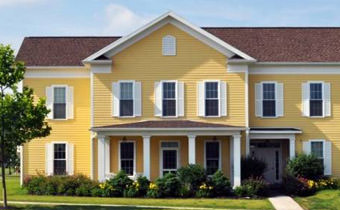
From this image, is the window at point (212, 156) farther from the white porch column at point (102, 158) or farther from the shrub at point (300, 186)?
the white porch column at point (102, 158)

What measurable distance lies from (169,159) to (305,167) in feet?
24.8

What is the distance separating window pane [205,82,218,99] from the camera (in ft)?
114

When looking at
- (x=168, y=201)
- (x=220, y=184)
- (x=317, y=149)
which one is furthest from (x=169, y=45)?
(x=317, y=149)

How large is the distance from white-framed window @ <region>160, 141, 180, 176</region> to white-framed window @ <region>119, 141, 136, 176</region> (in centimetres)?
159

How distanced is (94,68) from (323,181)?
14.1m

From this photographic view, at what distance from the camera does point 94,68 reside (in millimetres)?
34781

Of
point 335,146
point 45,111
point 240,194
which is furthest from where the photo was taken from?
point 335,146

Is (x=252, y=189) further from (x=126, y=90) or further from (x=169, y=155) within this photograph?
(x=126, y=90)

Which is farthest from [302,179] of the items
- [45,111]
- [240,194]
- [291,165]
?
[45,111]

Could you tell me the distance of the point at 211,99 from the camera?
34.9 m

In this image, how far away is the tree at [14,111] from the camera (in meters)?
26.1

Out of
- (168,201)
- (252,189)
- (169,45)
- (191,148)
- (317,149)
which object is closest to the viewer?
(168,201)

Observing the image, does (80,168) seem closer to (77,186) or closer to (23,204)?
(77,186)

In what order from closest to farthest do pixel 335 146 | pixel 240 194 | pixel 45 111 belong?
pixel 45 111 → pixel 240 194 → pixel 335 146
